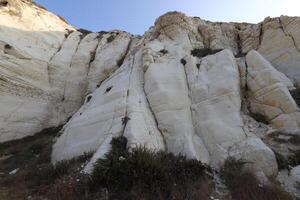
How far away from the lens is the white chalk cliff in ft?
43.9

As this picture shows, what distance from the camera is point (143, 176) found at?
984 cm

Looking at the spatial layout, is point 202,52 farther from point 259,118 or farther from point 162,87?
point 259,118

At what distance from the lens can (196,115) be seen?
14734 millimetres

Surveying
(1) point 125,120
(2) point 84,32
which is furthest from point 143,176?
(2) point 84,32

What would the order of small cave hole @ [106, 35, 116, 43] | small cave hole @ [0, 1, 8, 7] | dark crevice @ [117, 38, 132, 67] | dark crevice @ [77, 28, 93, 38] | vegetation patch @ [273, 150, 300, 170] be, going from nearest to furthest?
1. vegetation patch @ [273, 150, 300, 170]
2. dark crevice @ [117, 38, 132, 67]
3. small cave hole @ [0, 1, 8, 7]
4. small cave hole @ [106, 35, 116, 43]
5. dark crevice @ [77, 28, 93, 38]

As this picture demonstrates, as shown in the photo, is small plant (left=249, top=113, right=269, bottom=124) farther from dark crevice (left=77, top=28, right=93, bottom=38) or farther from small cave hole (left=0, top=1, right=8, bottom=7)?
small cave hole (left=0, top=1, right=8, bottom=7)

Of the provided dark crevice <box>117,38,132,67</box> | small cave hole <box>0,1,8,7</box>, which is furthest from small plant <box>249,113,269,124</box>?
small cave hole <box>0,1,8,7</box>

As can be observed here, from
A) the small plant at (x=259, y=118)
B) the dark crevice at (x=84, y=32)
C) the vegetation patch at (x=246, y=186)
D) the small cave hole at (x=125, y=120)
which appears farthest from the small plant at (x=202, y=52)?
the dark crevice at (x=84, y=32)

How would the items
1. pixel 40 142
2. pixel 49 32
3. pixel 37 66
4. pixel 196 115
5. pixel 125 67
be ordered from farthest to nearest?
pixel 49 32 → pixel 37 66 → pixel 125 67 → pixel 40 142 → pixel 196 115

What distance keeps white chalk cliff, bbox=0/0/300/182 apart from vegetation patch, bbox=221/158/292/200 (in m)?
0.76

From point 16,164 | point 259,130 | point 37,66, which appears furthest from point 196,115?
point 37,66

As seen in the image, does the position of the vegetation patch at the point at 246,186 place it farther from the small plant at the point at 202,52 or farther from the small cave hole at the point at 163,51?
the small cave hole at the point at 163,51

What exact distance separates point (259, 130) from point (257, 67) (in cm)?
376

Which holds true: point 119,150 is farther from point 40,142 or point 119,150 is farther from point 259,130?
point 40,142
